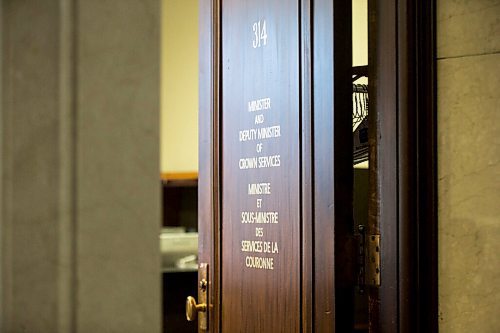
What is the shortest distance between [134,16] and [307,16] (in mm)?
1423

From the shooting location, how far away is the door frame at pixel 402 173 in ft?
6.52

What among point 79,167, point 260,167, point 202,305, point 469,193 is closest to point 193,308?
point 202,305

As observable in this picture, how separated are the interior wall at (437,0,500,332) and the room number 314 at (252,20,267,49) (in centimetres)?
54

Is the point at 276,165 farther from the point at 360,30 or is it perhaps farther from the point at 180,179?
the point at 180,179

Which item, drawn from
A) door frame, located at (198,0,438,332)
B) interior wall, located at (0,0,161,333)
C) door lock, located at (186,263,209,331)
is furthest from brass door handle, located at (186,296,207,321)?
interior wall, located at (0,0,161,333)

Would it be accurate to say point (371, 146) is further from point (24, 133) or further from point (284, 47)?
point (24, 133)

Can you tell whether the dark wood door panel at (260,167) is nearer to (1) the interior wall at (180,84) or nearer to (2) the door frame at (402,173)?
(2) the door frame at (402,173)

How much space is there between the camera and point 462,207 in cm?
203

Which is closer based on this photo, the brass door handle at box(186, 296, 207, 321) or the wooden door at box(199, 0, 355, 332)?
the wooden door at box(199, 0, 355, 332)

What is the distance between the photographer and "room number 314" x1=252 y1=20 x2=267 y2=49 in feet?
7.80

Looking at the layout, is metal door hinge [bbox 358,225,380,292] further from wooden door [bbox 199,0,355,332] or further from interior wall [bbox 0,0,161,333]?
interior wall [bbox 0,0,161,333]

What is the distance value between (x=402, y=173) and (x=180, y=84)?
3.76 m

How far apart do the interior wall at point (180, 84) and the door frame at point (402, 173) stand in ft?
11.6

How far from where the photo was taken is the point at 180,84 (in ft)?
18.4
